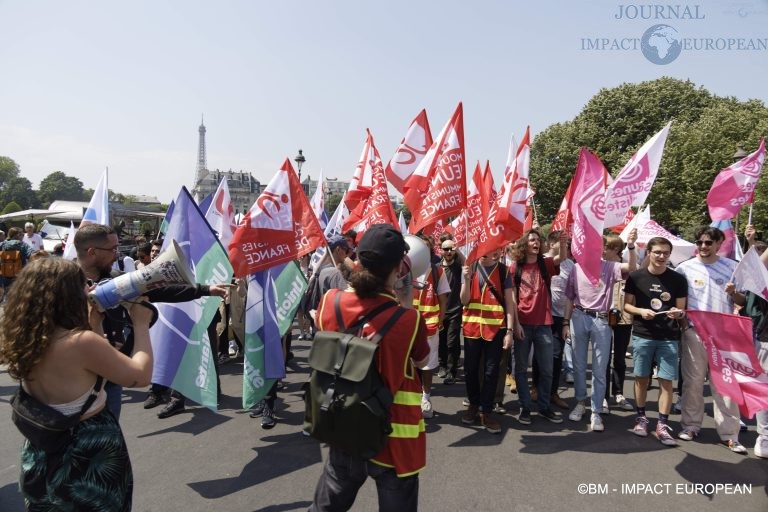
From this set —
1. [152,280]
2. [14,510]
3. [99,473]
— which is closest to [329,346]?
[152,280]

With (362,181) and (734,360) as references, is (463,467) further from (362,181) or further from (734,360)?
(362,181)

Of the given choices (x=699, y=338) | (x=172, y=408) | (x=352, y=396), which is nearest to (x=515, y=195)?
(x=699, y=338)

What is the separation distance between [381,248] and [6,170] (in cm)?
11603

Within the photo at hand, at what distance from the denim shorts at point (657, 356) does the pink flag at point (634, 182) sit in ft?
5.27

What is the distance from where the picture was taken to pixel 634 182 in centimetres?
560

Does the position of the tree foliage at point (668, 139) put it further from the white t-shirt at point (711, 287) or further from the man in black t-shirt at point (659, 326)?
the man in black t-shirt at point (659, 326)

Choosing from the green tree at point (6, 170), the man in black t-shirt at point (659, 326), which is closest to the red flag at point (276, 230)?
the man in black t-shirt at point (659, 326)

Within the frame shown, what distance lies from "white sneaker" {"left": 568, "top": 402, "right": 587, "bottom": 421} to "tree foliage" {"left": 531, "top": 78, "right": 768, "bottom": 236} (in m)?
18.2

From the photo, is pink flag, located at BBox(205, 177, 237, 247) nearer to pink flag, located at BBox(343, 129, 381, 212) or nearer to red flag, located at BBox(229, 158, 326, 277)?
pink flag, located at BBox(343, 129, 381, 212)

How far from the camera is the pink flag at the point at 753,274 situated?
12.8 ft

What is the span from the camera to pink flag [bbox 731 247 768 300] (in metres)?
3.92

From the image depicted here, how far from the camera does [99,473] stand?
83.0 inches

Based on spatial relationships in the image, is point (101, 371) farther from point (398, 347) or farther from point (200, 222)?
point (200, 222)

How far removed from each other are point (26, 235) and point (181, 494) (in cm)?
1401
